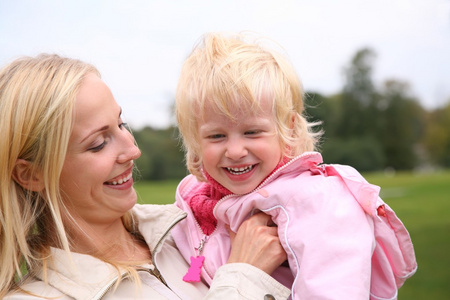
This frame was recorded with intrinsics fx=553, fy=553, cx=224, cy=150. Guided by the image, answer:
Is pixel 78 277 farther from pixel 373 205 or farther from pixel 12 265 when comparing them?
pixel 373 205

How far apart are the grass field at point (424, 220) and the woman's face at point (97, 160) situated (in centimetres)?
55

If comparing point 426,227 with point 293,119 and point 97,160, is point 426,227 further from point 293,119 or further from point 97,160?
point 97,160

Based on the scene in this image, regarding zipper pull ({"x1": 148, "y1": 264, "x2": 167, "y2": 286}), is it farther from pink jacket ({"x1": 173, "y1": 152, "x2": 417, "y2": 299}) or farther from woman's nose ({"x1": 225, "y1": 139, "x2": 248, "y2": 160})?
woman's nose ({"x1": 225, "y1": 139, "x2": 248, "y2": 160})

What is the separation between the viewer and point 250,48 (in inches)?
98.9

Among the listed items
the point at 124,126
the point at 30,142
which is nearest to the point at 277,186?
the point at 124,126

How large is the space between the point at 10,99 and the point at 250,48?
105 centimetres

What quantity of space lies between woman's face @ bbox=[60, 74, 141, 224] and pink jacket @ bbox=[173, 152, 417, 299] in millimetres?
415

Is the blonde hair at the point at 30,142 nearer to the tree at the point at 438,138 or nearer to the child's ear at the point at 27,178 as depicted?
the child's ear at the point at 27,178

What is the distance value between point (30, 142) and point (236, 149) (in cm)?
84

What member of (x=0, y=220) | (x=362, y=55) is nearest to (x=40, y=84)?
(x=0, y=220)

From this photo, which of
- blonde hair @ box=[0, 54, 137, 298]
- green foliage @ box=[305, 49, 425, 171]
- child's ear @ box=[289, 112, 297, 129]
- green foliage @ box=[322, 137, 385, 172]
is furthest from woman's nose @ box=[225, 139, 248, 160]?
green foliage @ box=[305, 49, 425, 171]

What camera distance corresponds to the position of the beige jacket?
2.12m

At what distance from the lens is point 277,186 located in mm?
2307

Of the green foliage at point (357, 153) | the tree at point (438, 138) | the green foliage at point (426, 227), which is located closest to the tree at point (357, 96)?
the green foliage at point (357, 153)
